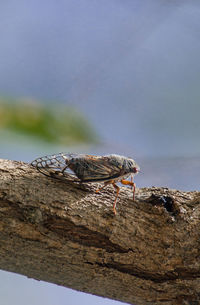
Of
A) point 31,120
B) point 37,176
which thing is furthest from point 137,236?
point 31,120

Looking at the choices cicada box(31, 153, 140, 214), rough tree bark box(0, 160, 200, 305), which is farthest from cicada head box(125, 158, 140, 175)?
rough tree bark box(0, 160, 200, 305)

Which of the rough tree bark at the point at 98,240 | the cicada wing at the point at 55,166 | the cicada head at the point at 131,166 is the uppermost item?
the cicada head at the point at 131,166

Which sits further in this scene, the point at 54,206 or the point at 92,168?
the point at 92,168

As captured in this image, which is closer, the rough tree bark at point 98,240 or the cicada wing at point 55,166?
the rough tree bark at point 98,240

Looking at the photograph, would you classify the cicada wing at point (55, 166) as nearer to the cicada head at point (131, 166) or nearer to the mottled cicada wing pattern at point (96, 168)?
the mottled cicada wing pattern at point (96, 168)

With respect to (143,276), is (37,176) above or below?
above

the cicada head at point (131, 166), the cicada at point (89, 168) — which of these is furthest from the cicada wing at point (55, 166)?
the cicada head at point (131, 166)

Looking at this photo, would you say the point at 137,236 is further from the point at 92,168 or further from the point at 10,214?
the point at 10,214
